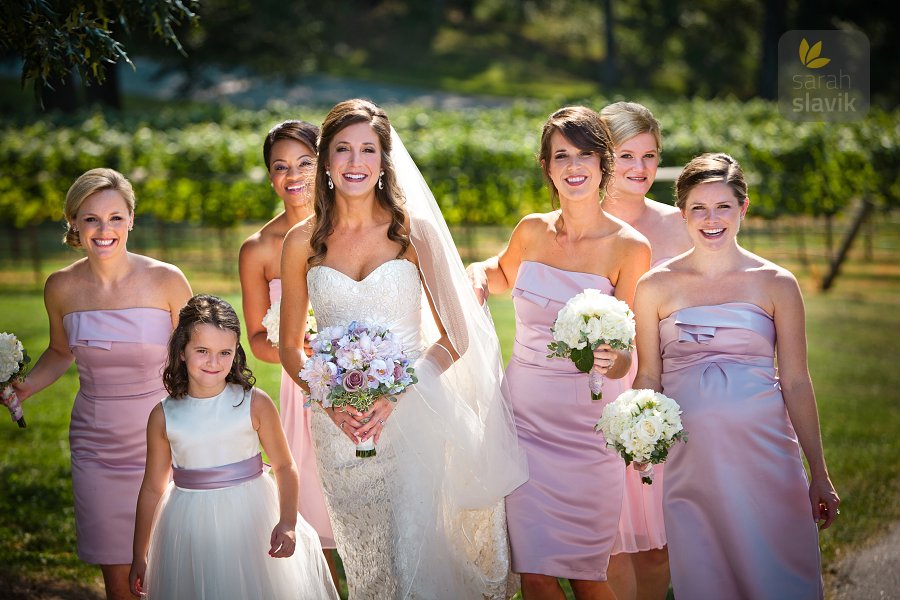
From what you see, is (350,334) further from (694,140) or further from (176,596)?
(694,140)

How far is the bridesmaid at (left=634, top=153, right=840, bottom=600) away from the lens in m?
4.73

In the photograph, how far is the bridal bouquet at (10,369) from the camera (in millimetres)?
5328

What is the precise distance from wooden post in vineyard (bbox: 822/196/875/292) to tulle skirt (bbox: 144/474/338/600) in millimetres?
14232

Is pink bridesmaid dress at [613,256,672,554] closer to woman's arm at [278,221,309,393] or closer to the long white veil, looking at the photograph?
the long white veil

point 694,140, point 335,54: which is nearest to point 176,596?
point 694,140

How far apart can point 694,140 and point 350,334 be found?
14.8 m

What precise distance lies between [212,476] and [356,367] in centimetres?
88

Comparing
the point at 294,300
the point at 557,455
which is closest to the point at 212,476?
the point at 294,300

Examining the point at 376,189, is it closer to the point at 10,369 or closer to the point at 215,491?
the point at 215,491

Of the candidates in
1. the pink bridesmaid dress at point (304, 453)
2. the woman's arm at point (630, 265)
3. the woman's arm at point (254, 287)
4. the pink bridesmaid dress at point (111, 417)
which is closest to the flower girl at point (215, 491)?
the pink bridesmaid dress at point (111, 417)

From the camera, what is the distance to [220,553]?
15.4 feet

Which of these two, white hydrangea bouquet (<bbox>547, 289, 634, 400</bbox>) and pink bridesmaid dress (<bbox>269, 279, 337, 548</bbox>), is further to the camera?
pink bridesmaid dress (<bbox>269, 279, 337, 548</bbox>)

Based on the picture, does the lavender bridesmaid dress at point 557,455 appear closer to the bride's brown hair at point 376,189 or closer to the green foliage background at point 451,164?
the bride's brown hair at point 376,189
